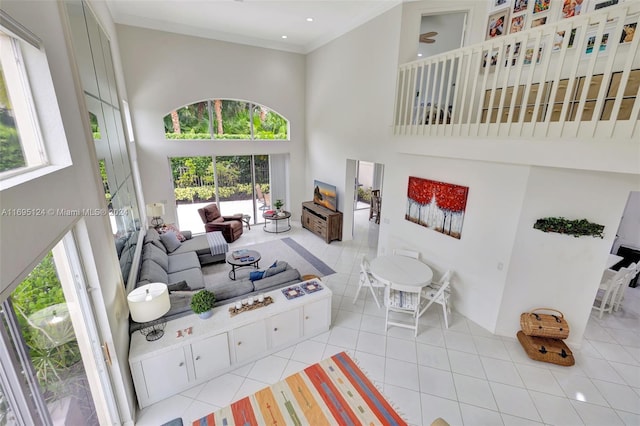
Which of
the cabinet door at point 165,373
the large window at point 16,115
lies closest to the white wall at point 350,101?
the cabinet door at point 165,373

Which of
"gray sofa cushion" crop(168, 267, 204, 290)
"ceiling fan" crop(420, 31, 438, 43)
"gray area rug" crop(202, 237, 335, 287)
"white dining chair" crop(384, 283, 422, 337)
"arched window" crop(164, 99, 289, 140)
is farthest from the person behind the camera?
"arched window" crop(164, 99, 289, 140)

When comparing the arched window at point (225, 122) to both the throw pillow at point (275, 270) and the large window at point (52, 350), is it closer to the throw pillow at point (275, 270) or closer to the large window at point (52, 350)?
the throw pillow at point (275, 270)

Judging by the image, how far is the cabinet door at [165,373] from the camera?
2941mm

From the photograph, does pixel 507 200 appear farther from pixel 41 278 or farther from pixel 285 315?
pixel 41 278

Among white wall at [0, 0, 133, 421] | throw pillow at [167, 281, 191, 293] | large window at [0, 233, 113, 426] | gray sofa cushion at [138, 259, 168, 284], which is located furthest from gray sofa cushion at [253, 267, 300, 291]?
large window at [0, 233, 113, 426]

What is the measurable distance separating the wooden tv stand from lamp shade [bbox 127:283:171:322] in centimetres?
478

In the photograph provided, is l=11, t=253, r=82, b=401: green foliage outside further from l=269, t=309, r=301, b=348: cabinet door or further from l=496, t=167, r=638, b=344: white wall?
l=496, t=167, r=638, b=344: white wall

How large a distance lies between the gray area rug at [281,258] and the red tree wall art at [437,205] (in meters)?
2.17

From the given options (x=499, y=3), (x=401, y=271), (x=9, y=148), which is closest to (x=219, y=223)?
(x=401, y=271)

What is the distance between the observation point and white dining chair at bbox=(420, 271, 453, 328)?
4.25 metres

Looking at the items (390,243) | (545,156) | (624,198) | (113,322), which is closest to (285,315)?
(113,322)

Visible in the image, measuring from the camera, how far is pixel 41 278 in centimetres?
176

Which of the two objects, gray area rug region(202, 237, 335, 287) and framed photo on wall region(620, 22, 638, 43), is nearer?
framed photo on wall region(620, 22, 638, 43)

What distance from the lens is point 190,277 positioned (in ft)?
16.0
